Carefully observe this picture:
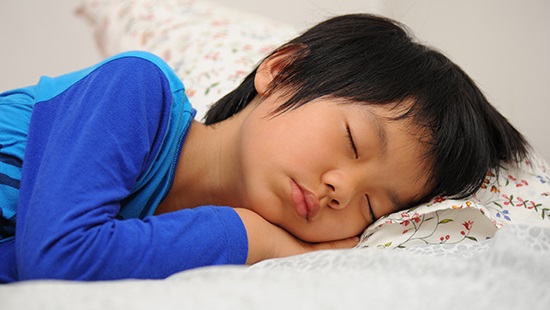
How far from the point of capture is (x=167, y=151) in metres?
0.97

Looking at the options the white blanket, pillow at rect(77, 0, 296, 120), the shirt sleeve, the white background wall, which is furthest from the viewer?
the white background wall

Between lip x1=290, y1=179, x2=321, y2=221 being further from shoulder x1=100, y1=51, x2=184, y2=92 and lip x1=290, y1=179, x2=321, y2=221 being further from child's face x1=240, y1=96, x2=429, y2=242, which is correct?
shoulder x1=100, y1=51, x2=184, y2=92

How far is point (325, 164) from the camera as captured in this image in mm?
898

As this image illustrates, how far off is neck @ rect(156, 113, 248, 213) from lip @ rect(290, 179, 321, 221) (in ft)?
0.43

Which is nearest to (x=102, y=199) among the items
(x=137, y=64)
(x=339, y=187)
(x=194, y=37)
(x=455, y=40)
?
(x=137, y=64)

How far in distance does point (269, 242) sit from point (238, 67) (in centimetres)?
58

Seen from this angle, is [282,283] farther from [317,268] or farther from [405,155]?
[405,155]

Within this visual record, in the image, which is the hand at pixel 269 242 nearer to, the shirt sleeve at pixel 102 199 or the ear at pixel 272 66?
the shirt sleeve at pixel 102 199

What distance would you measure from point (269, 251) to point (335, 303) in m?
0.36

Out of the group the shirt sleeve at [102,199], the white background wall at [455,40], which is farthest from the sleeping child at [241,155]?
the white background wall at [455,40]

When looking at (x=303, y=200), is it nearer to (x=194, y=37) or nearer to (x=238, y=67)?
(x=238, y=67)

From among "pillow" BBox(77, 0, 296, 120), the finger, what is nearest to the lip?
the finger

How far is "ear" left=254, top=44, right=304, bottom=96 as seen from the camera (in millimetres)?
1041

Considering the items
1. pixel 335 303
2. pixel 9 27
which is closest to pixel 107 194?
pixel 335 303
